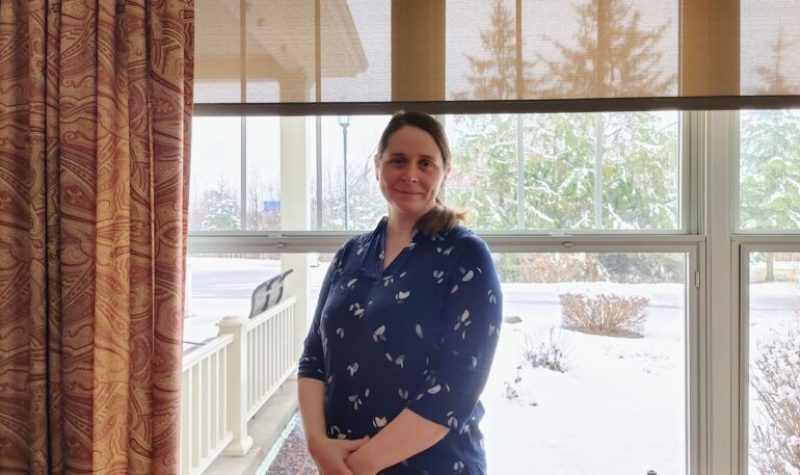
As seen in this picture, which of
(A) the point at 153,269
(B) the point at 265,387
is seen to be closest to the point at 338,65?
(A) the point at 153,269

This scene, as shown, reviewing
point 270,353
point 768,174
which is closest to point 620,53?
point 768,174

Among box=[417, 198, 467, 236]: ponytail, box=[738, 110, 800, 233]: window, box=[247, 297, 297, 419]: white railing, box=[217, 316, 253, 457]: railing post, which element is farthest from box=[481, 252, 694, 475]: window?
box=[217, 316, 253, 457]: railing post

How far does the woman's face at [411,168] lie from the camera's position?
100 centimetres

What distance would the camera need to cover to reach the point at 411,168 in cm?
100

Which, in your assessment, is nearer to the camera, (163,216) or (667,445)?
(163,216)

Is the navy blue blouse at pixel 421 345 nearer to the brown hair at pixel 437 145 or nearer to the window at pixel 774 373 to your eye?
the brown hair at pixel 437 145

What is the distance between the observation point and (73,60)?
3.63ft

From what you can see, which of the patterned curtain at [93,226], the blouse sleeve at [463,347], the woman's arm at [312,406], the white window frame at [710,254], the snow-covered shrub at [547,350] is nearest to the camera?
the blouse sleeve at [463,347]

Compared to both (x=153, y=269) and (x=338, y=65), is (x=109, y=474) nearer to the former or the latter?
(x=153, y=269)

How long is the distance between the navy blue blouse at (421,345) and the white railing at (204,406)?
1.92 feet

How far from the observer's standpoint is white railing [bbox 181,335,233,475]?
1342mm

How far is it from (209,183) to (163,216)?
16.3 inches

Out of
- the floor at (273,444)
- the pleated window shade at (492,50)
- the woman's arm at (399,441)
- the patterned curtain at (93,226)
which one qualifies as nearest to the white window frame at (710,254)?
the pleated window shade at (492,50)

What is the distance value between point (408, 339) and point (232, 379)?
0.85m
